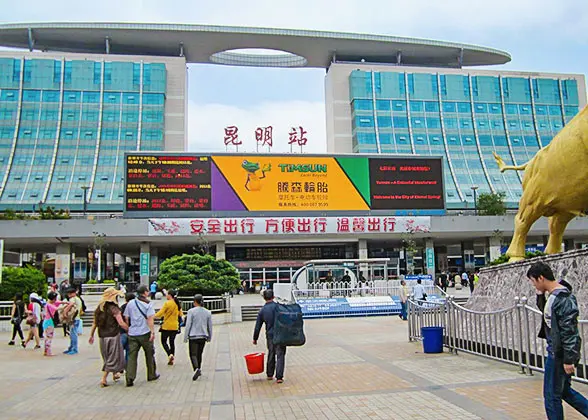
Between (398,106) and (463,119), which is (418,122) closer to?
(398,106)

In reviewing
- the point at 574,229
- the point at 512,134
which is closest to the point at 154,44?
the point at 512,134

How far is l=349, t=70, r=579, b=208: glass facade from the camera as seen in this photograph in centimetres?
6244

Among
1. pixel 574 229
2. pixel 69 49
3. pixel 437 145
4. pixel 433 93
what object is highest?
pixel 69 49

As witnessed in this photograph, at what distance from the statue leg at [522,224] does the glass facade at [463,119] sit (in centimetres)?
5030

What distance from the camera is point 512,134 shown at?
66.1 metres

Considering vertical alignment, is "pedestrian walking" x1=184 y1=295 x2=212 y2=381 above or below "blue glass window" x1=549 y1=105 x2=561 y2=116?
below

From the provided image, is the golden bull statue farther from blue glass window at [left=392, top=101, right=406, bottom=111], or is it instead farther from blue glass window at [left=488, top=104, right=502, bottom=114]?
blue glass window at [left=488, top=104, right=502, bottom=114]

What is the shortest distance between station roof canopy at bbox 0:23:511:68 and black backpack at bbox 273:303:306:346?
2356 inches

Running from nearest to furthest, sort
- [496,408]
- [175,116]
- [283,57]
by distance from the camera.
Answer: [496,408], [175,116], [283,57]

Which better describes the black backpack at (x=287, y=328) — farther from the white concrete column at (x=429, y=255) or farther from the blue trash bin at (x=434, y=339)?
the white concrete column at (x=429, y=255)

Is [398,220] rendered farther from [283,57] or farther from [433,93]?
[283,57]

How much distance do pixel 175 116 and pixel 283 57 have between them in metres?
16.9

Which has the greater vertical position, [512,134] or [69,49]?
[69,49]

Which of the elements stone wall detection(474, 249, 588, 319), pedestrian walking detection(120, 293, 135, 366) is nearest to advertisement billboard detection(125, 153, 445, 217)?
stone wall detection(474, 249, 588, 319)
